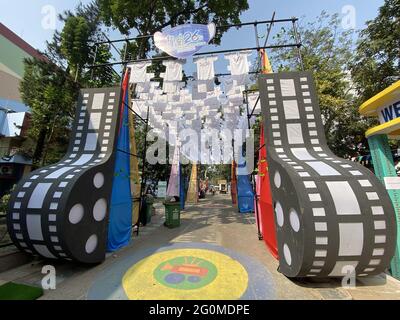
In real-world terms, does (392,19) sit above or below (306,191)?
above

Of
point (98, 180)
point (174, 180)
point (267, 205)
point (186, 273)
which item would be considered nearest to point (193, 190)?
point (174, 180)

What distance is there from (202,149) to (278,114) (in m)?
12.5

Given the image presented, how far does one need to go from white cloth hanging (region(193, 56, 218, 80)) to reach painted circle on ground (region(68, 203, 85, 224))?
5.25 metres

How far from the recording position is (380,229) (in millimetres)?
3074

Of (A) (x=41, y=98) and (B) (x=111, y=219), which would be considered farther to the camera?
(A) (x=41, y=98)

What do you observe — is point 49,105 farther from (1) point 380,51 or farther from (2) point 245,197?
(1) point 380,51

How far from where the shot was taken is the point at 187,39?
20.0 feet

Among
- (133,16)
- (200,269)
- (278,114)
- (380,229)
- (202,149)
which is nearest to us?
(380,229)

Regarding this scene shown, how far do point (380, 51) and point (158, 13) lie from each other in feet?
37.2

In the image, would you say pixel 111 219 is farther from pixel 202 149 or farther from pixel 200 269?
pixel 202 149

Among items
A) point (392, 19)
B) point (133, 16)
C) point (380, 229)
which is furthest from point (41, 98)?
point (392, 19)

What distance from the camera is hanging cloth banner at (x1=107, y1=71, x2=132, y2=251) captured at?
18.2 feet

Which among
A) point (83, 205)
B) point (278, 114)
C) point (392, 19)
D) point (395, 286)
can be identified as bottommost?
point (395, 286)

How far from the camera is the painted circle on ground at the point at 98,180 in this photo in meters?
4.54
